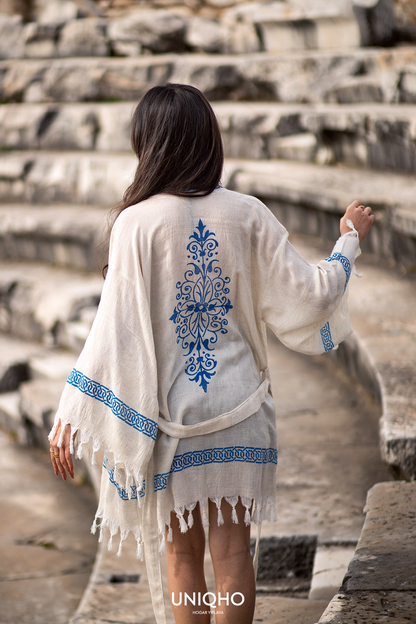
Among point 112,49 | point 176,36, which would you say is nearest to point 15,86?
point 112,49

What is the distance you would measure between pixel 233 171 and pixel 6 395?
257 cm

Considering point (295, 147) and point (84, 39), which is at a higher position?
point (84, 39)

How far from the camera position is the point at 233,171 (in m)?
5.76

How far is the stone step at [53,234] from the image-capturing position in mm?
6012

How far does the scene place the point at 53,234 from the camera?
20.2 feet

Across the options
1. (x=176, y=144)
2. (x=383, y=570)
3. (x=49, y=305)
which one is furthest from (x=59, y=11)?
(x=383, y=570)

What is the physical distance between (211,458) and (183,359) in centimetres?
24

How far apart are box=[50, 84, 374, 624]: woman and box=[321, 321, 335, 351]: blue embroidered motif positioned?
0.14 meters

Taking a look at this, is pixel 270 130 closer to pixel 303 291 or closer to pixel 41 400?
pixel 41 400

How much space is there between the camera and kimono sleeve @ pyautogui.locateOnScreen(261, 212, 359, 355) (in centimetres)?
162

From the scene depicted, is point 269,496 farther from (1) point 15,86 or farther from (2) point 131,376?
(1) point 15,86

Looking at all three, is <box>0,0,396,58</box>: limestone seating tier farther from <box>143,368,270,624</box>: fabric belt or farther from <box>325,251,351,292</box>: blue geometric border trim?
<box>143,368,270,624</box>: fabric belt

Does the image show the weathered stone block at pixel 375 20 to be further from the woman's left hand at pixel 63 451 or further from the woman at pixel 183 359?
the woman's left hand at pixel 63 451

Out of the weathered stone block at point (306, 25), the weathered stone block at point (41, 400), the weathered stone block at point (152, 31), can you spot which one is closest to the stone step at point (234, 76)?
the weathered stone block at point (306, 25)
